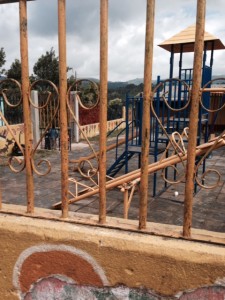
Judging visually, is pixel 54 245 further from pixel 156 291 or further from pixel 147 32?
pixel 147 32

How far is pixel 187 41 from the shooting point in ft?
19.2

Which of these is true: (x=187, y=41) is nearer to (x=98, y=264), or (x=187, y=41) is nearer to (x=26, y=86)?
(x=26, y=86)

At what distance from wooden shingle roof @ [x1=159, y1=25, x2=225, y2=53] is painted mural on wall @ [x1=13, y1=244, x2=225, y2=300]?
5.49 m

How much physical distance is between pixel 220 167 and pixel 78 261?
726cm

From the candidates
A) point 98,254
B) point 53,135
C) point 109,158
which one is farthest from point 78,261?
point 53,135

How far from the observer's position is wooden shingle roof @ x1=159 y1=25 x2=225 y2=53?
19.1ft

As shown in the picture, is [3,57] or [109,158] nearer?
[109,158]

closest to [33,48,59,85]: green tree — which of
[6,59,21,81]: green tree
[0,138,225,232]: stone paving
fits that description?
[6,59,21,81]: green tree

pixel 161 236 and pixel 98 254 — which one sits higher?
pixel 161 236

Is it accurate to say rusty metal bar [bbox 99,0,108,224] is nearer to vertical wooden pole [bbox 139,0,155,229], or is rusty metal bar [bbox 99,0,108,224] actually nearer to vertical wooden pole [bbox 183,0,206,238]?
vertical wooden pole [bbox 139,0,155,229]

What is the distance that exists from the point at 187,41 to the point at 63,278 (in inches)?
219

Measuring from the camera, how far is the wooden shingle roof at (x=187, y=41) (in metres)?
5.84

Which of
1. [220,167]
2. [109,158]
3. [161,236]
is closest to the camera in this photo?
[161,236]

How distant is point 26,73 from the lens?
4.88 ft
